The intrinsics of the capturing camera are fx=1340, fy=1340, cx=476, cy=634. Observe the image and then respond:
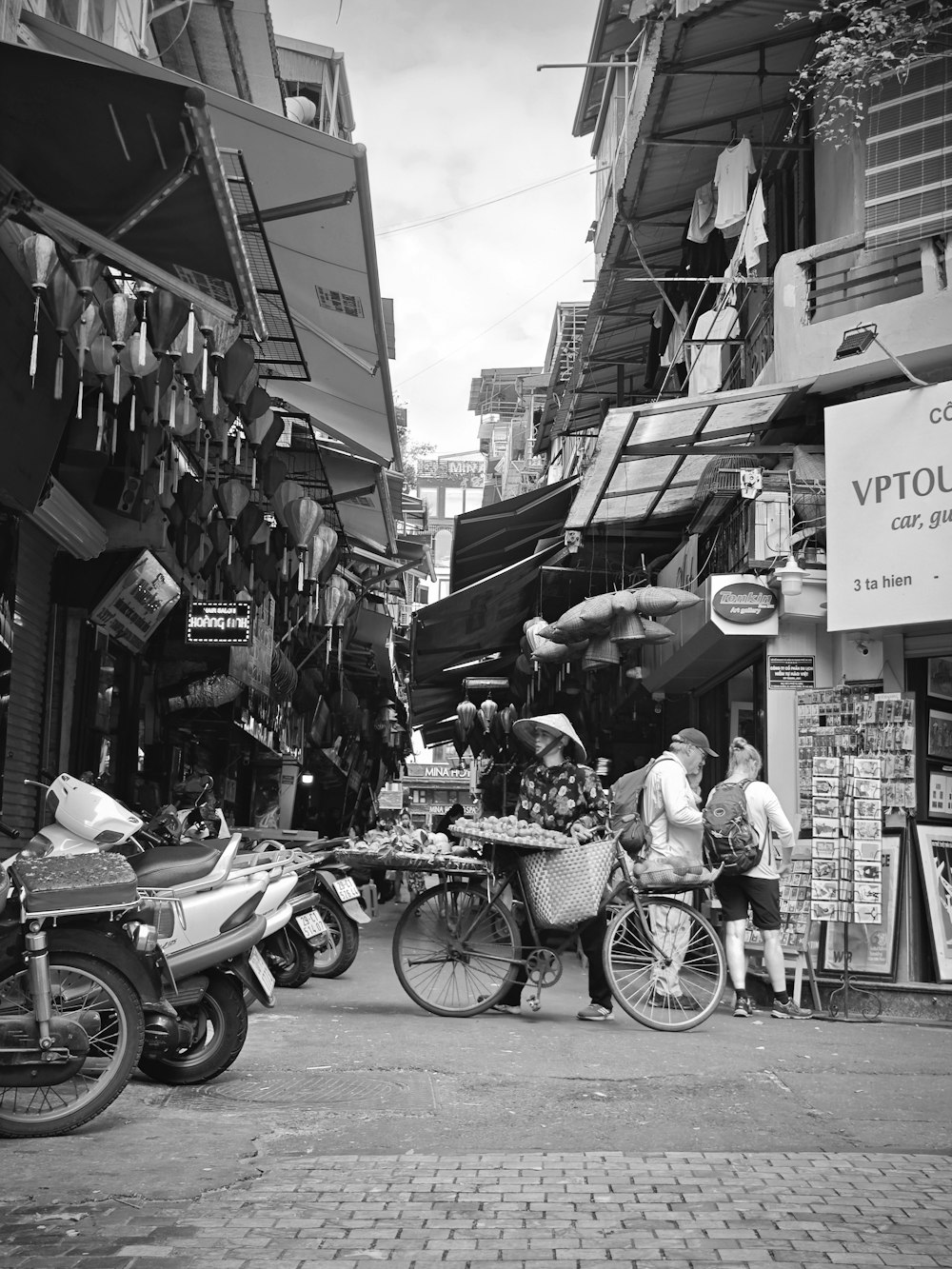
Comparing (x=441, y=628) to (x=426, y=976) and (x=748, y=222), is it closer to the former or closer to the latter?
(x=748, y=222)

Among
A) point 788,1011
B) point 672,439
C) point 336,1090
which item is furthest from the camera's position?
point 672,439

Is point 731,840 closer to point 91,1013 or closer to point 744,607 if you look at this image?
point 744,607

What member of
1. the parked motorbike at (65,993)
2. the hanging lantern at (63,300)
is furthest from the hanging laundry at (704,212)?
the parked motorbike at (65,993)

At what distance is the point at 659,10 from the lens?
40.8ft

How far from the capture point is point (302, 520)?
11.5 metres

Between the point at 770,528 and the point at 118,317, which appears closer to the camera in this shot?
the point at 118,317

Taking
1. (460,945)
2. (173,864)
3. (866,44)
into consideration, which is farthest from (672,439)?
(173,864)

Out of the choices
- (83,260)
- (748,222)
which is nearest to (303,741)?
(748,222)

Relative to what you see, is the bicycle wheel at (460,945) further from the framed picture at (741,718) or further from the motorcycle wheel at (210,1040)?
the framed picture at (741,718)

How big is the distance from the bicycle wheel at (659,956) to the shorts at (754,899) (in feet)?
3.93

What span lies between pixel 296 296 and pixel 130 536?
7.61ft

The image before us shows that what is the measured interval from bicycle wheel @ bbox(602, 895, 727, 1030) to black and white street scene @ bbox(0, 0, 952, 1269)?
35mm

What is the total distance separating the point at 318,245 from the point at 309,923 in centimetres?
496

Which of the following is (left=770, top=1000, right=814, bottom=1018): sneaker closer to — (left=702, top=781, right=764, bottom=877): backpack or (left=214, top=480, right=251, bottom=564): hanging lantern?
(left=702, top=781, right=764, bottom=877): backpack
